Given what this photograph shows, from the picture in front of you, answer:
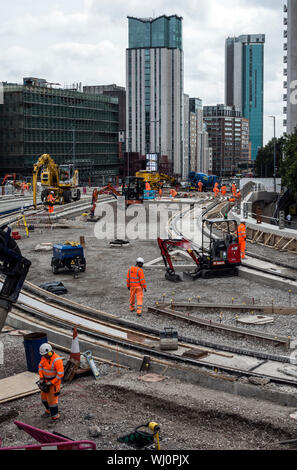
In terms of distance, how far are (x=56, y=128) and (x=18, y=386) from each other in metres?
98.7

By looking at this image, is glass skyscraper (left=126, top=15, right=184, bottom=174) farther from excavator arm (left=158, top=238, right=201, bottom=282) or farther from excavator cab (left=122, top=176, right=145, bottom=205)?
excavator arm (left=158, top=238, right=201, bottom=282)

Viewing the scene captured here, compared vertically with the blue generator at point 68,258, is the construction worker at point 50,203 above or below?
above

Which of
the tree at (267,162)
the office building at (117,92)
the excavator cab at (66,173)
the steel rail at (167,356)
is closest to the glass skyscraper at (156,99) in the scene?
the office building at (117,92)

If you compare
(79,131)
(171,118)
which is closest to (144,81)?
(171,118)

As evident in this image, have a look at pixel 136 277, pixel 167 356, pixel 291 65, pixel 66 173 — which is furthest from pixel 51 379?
pixel 291 65

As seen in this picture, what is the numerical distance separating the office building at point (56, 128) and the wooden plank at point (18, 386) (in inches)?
3171

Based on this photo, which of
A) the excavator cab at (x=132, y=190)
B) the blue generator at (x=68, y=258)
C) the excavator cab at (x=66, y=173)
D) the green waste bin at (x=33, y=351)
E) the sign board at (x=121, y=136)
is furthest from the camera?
the sign board at (x=121, y=136)

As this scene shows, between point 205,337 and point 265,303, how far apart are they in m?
4.43

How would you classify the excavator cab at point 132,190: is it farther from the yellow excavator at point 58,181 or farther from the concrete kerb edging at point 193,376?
the concrete kerb edging at point 193,376

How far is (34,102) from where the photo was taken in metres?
101

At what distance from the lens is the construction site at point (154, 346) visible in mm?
9633

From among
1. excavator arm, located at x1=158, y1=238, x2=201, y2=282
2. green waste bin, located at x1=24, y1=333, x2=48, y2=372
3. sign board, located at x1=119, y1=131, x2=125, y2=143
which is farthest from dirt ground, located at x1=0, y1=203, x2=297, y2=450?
sign board, located at x1=119, y1=131, x2=125, y2=143
